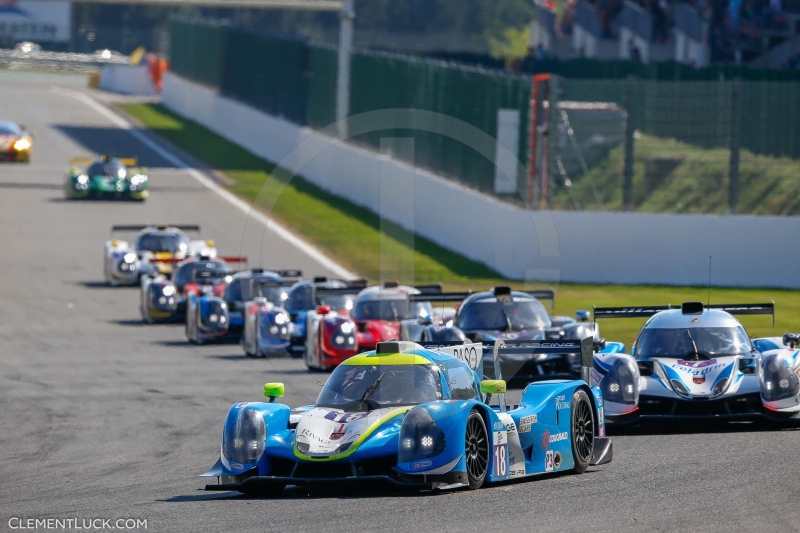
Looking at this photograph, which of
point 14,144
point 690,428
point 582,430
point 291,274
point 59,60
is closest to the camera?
point 582,430

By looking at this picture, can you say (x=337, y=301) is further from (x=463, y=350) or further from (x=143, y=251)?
(x=463, y=350)

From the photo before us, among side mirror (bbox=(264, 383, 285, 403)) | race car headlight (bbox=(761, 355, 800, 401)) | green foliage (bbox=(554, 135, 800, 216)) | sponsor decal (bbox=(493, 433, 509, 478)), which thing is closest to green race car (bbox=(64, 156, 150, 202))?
green foliage (bbox=(554, 135, 800, 216))

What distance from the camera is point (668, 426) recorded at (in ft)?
50.4

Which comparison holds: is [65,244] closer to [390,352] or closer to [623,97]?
[623,97]

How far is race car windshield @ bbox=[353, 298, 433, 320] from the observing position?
72.8 ft

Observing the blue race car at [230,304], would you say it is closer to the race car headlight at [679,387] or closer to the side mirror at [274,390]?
the race car headlight at [679,387]

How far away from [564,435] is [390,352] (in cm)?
156

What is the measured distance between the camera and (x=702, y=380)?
1489 cm

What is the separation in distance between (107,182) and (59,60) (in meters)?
51.4

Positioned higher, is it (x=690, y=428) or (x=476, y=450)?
(x=476, y=450)

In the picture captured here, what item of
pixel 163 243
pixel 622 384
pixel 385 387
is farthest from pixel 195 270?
pixel 385 387

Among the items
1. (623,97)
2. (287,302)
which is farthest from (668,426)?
(623,97)

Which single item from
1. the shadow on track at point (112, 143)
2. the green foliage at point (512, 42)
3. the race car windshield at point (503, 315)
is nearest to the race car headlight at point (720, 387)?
the race car windshield at point (503, 315)

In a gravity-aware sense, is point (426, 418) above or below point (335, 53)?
below
